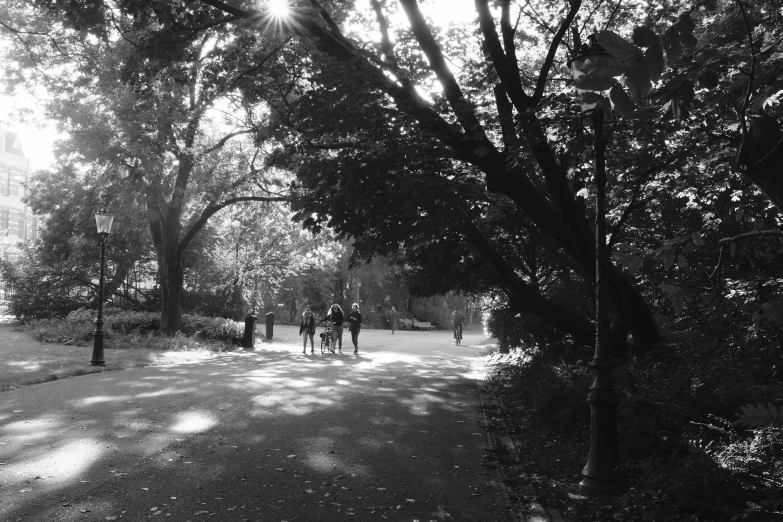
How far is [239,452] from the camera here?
7133 mm

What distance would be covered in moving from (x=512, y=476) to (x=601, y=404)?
1231 millimetres

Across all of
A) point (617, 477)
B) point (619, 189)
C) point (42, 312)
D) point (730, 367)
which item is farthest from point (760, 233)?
point (42, 312)

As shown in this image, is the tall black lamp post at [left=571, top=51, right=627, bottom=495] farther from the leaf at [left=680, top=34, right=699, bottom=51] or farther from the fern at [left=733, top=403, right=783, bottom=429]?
the leaf at [left=680, top=34, right=699, bottom=51]

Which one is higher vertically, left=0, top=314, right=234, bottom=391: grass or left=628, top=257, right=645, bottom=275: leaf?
left=628, top=257, right=645, bottom=275: leaf

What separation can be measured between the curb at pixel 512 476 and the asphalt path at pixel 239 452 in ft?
0.43

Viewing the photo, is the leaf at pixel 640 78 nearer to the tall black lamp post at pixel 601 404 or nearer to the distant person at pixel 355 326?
the tall black lamp post at pixel 601 404

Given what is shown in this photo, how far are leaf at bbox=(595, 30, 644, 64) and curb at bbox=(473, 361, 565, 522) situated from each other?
431cm

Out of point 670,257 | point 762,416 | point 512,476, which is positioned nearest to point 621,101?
point 670,257

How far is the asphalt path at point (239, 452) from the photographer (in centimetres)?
528

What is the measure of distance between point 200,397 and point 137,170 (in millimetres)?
9529

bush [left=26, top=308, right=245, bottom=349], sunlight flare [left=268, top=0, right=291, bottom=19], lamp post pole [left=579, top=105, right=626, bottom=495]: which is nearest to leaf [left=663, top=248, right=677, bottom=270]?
lamp post pole [left=579, top=105, right=626, bottom=495]

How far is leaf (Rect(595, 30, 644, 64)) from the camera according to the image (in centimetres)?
181

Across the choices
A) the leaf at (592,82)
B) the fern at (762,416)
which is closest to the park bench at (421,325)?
the fern at (762,416)

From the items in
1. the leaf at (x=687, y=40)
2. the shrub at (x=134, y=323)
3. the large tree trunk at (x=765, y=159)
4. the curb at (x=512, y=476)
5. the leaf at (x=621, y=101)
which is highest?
the leaf at (x=687, y=40)
